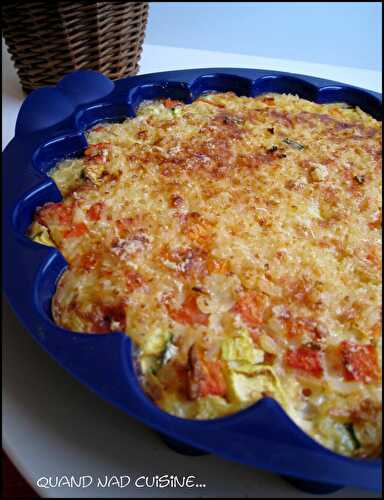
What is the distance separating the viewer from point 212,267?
1.61m

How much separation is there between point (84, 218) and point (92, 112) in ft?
2.04

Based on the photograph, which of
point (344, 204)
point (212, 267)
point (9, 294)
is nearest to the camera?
point (9, 294)

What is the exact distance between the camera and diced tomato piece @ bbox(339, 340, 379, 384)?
1.42m

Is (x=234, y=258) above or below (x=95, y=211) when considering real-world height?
below

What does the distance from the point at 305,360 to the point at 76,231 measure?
765 millimetres

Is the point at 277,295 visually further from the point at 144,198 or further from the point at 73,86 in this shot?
the point at 73,86

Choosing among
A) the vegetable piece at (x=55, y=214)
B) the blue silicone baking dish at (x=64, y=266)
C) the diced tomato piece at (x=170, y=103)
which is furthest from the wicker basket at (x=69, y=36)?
the vegetable piece at (x=55, y=214)

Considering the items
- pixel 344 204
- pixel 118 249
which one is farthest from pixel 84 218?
pixel 344 204

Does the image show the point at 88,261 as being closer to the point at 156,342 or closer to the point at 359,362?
the point at 156,342

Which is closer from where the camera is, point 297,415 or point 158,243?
point 297,415

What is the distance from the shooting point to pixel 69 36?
240 cm

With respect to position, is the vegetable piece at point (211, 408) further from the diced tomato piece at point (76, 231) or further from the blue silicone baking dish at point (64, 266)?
the diced tomato piece at point (76, 231)

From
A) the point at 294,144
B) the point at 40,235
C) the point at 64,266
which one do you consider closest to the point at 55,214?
the point at 40,235

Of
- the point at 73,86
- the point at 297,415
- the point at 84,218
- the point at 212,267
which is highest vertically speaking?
the point at 73,86
